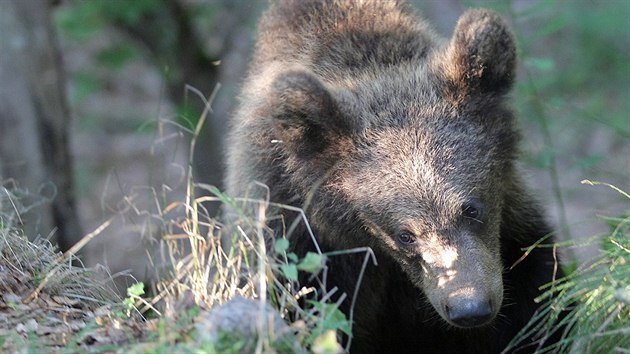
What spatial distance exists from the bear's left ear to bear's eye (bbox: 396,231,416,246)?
0.86 metres

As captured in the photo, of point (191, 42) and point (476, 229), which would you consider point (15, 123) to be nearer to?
point (191, 42)

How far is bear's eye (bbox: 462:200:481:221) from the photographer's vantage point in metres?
4.81

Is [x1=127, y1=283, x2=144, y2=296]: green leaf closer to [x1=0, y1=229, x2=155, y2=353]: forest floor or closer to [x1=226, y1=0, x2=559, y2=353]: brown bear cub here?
[x1=0, y1=229, x2=155, y2=353]: forest floor

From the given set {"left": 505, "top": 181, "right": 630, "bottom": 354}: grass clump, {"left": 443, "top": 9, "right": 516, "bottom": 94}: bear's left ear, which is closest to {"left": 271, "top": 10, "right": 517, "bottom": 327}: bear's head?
{"left": 443, "top": 9, "right": 516, "bottom": 94}: bear's left ear

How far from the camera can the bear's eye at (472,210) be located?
4808mm

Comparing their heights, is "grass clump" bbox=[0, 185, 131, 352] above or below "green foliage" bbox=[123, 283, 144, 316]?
below

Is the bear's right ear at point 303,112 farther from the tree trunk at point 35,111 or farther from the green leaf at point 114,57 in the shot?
the green leaf at point 114,57

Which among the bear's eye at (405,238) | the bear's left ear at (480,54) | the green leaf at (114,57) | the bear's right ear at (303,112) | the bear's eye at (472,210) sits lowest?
the green leaf at (114,57)

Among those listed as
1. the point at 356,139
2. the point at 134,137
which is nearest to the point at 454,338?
the point at 356,139

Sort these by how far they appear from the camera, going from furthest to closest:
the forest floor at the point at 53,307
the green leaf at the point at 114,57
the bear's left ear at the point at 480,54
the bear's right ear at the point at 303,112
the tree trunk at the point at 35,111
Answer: the green leaf at the point at 114,57 < the tree trunk at the point at 35,111 < the bear's left ear at the point at 480,54 < the bear's right ear at the point at 303,112 < the forest floor at the point at 53,307

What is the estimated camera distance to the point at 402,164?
195 inches

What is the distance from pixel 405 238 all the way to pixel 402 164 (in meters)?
0.38

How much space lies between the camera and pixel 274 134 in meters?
5.41

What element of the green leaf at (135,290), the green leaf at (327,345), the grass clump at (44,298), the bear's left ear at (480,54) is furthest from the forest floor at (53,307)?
the bear's left ear at (480,54)
